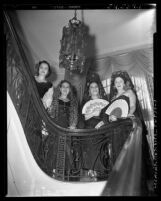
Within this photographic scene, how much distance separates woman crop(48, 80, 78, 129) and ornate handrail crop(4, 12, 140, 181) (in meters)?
0.34

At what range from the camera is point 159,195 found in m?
4.20

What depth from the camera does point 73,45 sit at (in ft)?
16.2

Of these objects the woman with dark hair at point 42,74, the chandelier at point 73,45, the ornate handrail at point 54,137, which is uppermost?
the chandelier at point 73,45

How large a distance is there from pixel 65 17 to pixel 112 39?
90cm

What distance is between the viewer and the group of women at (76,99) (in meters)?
4.89

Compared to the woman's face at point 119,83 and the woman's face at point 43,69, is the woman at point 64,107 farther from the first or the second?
the woman's face at point 119,83

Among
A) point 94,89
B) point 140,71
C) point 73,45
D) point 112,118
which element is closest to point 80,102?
point 94,89

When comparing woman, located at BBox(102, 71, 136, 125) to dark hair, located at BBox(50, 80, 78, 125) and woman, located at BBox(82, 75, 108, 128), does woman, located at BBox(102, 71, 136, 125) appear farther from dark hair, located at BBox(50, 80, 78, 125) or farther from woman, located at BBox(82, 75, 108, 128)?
dark hair, located at BBox(50, 80, 78, 125)

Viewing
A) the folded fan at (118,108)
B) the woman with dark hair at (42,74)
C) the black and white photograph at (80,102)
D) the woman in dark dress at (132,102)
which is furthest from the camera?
the woman with dark hair at (42,74)

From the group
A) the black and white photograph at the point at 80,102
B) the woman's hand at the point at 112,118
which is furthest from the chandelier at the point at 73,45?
the woman's hand at the point at 112,118

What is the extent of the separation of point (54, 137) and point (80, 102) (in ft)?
2.87

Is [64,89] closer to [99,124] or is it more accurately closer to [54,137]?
[99,124]

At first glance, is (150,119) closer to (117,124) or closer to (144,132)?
(144,132)

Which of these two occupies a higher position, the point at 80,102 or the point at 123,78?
the point at 123,78
